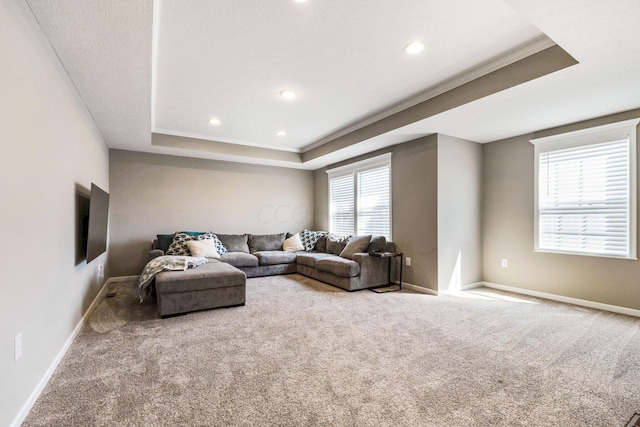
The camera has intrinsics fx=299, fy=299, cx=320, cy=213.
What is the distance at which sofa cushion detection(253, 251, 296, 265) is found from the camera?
217 inches

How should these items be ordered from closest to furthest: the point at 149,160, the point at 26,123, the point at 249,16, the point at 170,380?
1. the point at 26,123
2. the point at 170,380
3. the point at 249,16
4. the point at 149,160

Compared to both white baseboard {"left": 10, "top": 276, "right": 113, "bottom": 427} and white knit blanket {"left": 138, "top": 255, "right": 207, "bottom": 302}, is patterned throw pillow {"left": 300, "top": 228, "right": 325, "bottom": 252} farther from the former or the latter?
white baseboard {"left": 10, "top": 276, "right": 113, "bottom": 427}

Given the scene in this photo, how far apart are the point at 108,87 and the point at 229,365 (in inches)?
107

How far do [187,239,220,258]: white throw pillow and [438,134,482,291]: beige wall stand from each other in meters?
3.65

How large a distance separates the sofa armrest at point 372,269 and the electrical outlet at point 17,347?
3606 mm

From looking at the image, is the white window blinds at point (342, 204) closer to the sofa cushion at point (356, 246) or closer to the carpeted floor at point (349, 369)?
the sofa cushion at point (356, 246)

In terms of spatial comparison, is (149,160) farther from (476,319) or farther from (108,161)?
(476,319)

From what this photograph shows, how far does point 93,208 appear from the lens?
2982 mm

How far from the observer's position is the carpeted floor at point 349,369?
1668 millimetres

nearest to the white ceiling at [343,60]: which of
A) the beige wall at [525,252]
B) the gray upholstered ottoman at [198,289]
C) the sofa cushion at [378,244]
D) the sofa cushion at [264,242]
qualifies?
the beige wall at [525,252]

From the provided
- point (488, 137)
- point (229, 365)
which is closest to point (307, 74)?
point (229, 365)

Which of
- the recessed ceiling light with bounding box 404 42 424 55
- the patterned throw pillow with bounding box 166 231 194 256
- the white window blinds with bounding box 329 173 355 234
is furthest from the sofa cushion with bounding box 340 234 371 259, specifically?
the recessed ceiling light with bounding box 404 42 424 55

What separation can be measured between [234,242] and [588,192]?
5.51 metres

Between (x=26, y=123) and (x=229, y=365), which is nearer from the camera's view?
(x=26, y=123)
